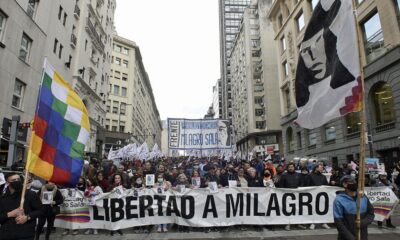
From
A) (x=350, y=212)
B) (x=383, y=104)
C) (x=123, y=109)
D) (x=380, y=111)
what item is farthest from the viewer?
(x=123, y=109)

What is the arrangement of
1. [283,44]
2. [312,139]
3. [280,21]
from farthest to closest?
1. [280,21]
2. [283,44]
3. [312,139]

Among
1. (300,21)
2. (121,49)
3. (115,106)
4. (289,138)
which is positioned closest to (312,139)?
(289,138)

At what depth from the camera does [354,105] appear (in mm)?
4602

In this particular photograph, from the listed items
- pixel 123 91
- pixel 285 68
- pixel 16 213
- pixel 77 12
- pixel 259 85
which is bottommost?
pixel 16 213

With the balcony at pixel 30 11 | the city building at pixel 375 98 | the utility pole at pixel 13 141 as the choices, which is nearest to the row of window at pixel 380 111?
the city building at pixel 375 98

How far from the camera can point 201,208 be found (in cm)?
936

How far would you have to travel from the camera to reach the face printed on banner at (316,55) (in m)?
5.35

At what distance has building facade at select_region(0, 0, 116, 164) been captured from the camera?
18484 mm

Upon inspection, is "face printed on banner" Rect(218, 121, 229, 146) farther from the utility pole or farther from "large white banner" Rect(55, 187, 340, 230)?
the utility pole

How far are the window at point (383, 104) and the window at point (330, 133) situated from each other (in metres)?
6.34

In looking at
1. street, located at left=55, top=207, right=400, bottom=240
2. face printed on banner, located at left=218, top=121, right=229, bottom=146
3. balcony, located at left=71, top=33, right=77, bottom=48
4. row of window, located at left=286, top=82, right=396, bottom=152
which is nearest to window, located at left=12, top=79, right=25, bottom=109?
balcony, located at left=71, top=33, right=77, bottom=48

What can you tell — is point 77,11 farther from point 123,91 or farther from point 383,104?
point 123,91

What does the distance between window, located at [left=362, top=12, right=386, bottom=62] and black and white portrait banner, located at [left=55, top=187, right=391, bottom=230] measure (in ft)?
54.2

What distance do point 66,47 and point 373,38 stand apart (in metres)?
24.9
